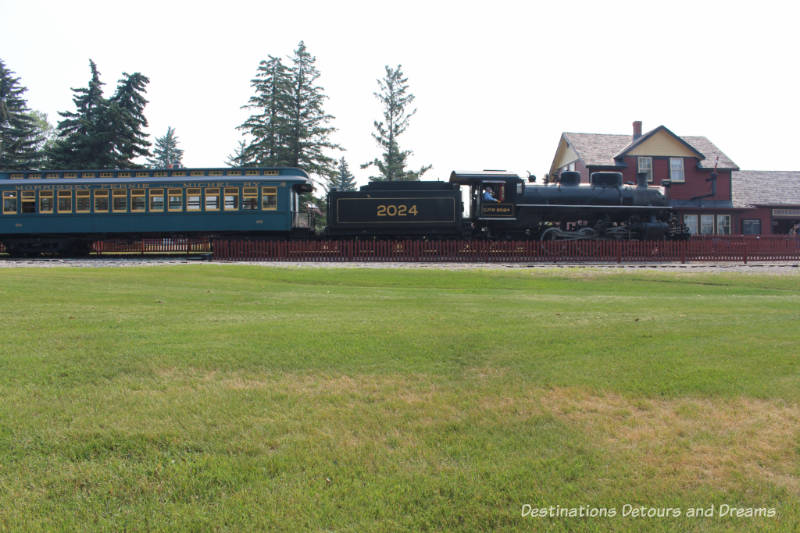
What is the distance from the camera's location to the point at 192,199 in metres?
24.0

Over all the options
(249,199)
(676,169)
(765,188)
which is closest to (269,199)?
(249,199)

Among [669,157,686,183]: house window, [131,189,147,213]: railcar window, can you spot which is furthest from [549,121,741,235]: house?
[131,189,147,213]: railcar window

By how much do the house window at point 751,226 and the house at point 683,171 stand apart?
854 mm

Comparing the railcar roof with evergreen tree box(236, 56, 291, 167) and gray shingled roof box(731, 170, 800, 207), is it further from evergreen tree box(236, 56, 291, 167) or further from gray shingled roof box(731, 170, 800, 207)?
gray shingled roof box(731, 170, 800, 207)

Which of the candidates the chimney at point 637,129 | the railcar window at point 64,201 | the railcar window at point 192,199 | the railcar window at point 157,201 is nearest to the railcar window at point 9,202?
the railcar window at point 64,201

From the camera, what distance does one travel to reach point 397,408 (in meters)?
4.60

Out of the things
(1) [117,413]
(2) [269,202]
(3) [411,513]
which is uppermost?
(2) [269,202]

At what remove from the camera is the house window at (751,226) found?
127 ft

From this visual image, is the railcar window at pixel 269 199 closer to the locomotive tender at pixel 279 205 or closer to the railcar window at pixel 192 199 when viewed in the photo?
the locomotive tender at pixel 279 205

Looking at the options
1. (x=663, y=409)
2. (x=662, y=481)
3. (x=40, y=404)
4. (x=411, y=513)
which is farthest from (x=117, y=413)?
(x=663, y=409)

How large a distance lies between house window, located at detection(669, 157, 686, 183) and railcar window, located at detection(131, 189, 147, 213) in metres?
33.4

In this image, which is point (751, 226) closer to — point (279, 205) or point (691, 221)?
point (691, 221)

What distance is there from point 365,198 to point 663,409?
66.2 ft

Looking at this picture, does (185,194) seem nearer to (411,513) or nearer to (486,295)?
(486,295)
